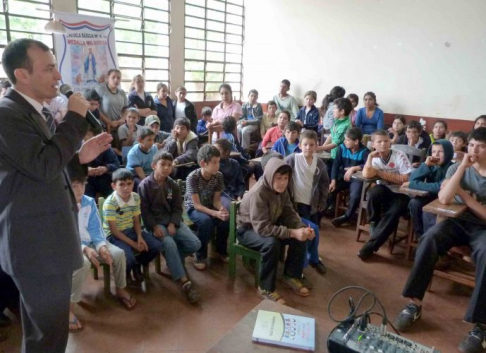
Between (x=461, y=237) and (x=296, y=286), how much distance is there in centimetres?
113

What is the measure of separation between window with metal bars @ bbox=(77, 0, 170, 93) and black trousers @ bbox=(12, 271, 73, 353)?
503 centimetres

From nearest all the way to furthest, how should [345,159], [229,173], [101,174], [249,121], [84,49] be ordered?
[229,173]
[101,174]
[345,159]
[84,49]
[249,121]

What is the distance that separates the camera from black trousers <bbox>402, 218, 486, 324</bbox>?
2193 millimetres

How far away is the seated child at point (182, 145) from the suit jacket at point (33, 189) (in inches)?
101

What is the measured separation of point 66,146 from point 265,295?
175 centimetres

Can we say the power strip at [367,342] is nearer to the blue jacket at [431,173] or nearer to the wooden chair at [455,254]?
the wooden chair at [455,254]

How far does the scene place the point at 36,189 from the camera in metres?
1.28

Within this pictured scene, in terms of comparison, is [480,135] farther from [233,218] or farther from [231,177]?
[231,177]

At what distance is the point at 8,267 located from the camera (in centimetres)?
133

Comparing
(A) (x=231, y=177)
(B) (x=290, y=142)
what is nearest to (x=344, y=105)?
(B) (x=290, y=142)

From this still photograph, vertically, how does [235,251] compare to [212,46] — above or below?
below

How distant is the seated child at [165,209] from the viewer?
272 cm

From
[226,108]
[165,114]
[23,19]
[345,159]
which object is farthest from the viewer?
Answer: [226,108]

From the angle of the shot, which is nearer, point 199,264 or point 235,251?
point 235,251
